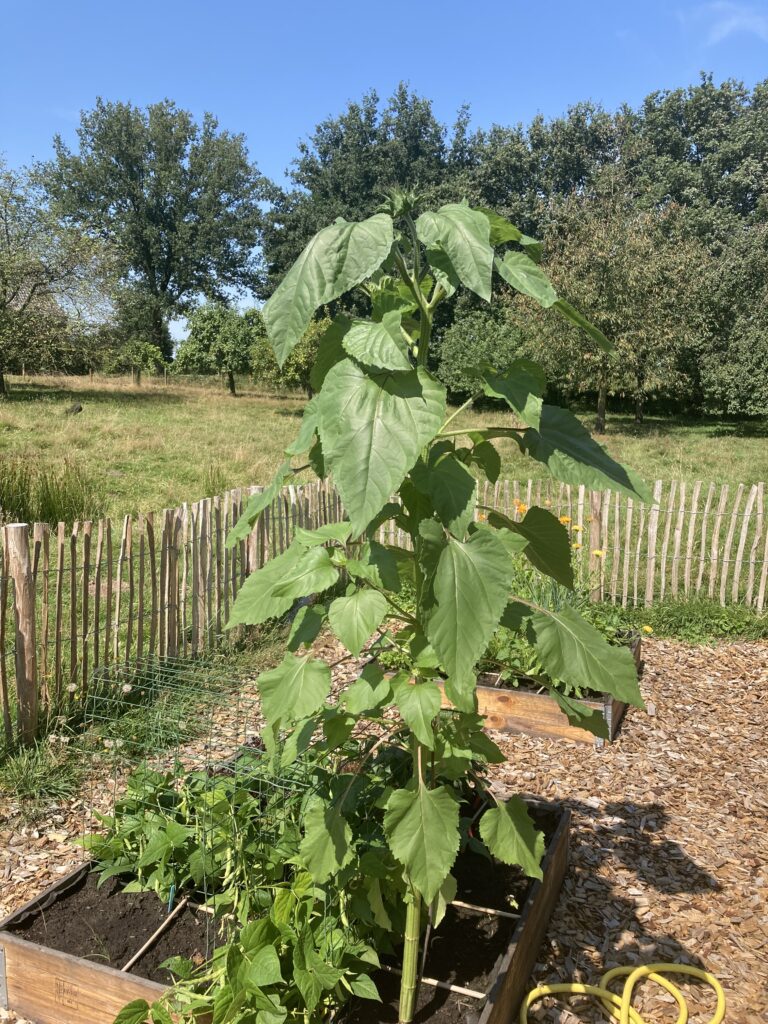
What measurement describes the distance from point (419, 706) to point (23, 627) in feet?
10.9

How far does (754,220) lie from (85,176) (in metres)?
38.1

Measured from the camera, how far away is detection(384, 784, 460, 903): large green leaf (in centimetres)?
179

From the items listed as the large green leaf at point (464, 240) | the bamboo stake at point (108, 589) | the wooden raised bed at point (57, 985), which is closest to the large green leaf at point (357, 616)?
the large green leaf at point (464, 240)

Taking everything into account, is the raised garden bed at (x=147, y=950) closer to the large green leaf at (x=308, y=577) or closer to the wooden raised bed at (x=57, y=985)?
the wooden raised bed at (x=57, y=985)

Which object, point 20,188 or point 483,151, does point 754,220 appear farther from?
point 20,188

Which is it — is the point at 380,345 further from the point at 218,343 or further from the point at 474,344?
the point at 218,343

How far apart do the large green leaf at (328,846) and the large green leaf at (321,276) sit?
127cm

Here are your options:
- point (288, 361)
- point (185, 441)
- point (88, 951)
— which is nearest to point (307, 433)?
point (88, 951)

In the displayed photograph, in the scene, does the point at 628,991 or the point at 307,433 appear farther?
the point at 628,991

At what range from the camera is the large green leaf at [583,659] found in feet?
5.86

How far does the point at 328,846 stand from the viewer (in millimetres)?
2080

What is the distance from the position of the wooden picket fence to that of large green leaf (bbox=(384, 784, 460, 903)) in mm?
2446

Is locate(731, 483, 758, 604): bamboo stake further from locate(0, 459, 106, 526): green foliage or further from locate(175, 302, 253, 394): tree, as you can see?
locate(175, 302, 253, 394): tree

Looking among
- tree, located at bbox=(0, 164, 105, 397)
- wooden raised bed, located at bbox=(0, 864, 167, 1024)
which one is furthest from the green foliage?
tree, located at bbox=(0, 164, 105, 397)
